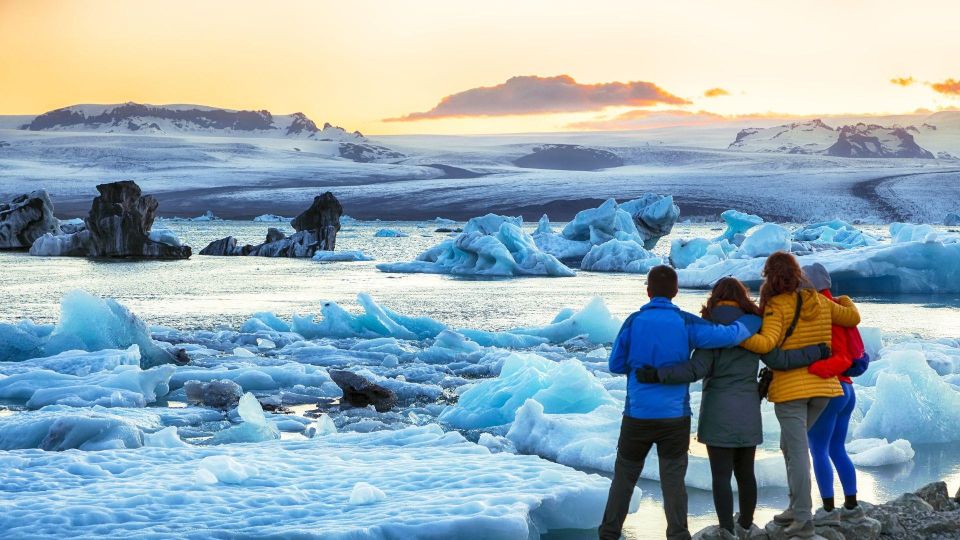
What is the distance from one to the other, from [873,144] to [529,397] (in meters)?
133

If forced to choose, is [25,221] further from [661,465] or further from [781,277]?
[781,277]

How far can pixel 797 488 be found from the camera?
12.4ft

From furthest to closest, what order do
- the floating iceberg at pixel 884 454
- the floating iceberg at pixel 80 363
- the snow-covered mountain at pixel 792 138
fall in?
the snow-covered mountain at pixel 792 138 → the floating iceberg at pixel 80 363 → the floating iceberg at pixel 884 454

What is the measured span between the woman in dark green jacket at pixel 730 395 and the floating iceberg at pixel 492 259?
61.2 ft

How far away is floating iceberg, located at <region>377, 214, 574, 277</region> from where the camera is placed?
73.9 ft

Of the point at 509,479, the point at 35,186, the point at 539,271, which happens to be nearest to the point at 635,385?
the point at 509,479

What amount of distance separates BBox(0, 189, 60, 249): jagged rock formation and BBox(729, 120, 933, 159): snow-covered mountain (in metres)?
96.9

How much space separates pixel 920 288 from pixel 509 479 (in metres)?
14.9

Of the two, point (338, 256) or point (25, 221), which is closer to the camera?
point (338, 256)

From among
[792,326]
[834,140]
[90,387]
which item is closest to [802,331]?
[792,326]

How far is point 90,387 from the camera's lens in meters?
7.94

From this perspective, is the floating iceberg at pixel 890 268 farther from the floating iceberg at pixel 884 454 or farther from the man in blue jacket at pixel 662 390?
the man in blue jacket at pixel 662 390

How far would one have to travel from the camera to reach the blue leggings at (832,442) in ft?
12.9

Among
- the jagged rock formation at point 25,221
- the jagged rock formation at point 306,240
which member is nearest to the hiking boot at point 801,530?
the jagged rock formation at point 306,240
